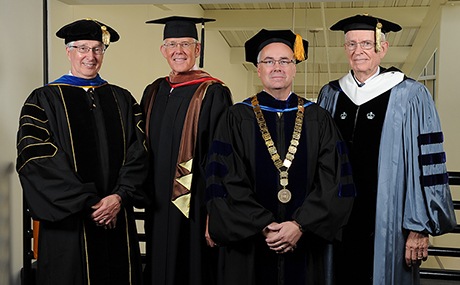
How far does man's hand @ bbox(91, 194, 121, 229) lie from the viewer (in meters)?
2.64

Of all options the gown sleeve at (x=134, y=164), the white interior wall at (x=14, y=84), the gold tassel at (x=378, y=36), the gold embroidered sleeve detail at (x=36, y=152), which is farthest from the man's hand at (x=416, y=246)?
the white interior wall at (x=14, y=84)

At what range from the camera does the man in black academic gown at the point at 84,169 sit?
2.62 m

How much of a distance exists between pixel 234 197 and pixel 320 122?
635mm

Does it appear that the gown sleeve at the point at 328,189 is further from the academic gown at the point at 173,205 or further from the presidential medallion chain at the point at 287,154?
the academic gown at the point at 173,205

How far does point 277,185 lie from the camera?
2451 millimetres

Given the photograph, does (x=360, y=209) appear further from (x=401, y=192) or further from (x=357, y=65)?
(x=357, y=65)

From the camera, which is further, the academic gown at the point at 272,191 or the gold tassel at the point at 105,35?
the gold tassel at the point at 105,35

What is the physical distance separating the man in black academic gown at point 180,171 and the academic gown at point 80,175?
150 millimetres

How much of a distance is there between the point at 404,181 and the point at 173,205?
1.41 metres

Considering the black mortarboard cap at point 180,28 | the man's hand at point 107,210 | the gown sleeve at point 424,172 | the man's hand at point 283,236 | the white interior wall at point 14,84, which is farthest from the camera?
the white interior wall at point 14,84

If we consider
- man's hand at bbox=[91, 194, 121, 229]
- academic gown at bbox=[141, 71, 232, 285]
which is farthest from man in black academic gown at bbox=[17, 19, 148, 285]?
academic gown at bbox=[141, 71, 232, 285]

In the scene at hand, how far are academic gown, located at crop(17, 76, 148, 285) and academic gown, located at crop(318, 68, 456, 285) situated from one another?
1420 mm

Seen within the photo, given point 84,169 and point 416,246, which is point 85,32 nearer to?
point 84,169

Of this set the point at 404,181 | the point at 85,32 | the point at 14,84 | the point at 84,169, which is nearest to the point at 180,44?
the point at 85,32
